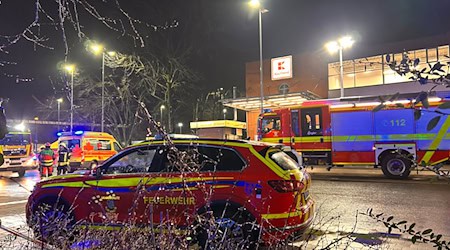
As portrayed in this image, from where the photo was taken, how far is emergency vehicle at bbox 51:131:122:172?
1703 centimetres

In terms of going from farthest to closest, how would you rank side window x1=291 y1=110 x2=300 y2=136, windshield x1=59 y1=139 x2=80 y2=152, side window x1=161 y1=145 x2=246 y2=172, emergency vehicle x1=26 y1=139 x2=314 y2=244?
windshield x1=59 y1=139 x2=80 y2=152 < side window x1=291 y1=110 x2=300 y2=136 < side window x1=161 y1=145 x2=246 y2=172 < emergency vehicle x1=26 y1=139 x2=314 y2=244

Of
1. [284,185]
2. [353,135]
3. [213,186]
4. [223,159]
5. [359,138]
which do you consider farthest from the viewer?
[353,135]

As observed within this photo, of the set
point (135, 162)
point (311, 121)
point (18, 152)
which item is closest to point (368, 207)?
point (135, 162)

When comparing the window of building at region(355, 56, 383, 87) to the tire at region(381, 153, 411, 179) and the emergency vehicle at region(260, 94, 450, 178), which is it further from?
the tire at region(381, 153, 411, 179)

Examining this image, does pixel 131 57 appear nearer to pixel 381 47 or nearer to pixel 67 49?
pixel 381 47

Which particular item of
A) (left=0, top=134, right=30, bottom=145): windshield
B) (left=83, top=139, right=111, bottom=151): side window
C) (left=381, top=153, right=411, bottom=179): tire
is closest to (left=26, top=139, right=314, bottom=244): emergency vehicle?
(left=381, top=153, right=411, bottom=179): tire

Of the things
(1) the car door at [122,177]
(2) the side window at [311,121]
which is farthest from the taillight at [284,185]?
(2) the side window at [311,121]

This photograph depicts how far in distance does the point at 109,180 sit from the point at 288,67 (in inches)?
1192

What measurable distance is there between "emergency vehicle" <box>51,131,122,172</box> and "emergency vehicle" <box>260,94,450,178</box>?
7.73m

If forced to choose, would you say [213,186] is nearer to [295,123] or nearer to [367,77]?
[295,123]

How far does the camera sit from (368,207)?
8414 mm

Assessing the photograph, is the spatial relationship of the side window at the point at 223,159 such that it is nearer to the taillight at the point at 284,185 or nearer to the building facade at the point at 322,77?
the taillight at the point at 284,185

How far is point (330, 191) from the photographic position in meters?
10.9

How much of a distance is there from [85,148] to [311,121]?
34.4ft
